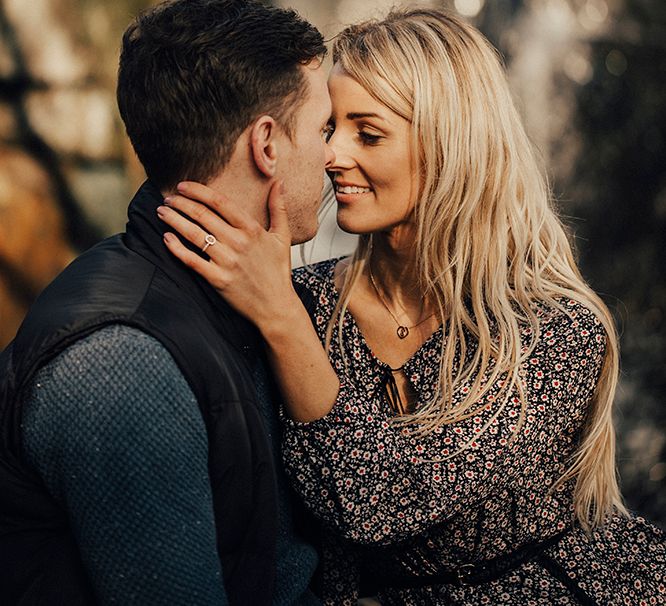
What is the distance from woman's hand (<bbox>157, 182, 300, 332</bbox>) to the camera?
1.73 meters

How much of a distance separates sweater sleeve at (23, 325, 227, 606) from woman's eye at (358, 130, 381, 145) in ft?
3.77

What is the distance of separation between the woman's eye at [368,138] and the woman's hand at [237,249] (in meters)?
0.61

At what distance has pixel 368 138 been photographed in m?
2.42

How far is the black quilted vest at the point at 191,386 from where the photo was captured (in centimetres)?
147

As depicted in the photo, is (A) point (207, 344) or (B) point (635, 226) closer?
(A) point (207, 344)

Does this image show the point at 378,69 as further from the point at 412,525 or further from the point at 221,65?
the point at 412,525

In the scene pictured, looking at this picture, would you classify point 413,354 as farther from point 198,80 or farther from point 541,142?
point 541,142

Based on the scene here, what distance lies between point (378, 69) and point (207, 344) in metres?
1.11

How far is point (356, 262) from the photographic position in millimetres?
2691

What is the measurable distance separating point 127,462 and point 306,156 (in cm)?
83

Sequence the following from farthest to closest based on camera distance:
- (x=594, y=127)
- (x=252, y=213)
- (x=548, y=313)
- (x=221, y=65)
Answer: (x=594, y=127)
(x=548, y=313)
(x=252, y=213)
(x=221, y=65)

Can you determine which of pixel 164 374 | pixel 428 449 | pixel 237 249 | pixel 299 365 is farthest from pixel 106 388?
pixel 428 449

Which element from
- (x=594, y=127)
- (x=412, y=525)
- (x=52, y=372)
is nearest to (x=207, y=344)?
(x=52, y=372)

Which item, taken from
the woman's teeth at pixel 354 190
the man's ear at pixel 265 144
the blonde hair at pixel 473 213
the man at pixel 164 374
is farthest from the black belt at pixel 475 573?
the man's ear at pixel 265 144
